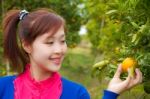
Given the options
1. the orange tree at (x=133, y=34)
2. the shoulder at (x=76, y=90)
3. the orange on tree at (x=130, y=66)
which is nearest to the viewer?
the orange on tree at (x=130, y=66)

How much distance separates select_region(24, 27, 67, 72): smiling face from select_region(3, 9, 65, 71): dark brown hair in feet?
0.10

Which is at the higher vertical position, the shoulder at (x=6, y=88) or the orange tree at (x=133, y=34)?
the orange tree at (x=133, y=34)

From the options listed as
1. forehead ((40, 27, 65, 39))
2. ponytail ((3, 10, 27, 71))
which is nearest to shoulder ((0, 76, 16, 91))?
ponytail ((3, 10, 27, 71))

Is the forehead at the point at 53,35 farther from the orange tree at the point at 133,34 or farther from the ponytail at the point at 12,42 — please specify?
the orange tree at the point at 133,34

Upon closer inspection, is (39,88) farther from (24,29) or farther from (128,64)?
(128,64)

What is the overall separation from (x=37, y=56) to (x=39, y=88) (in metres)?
0.18

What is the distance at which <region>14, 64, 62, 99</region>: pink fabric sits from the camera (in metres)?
2.73

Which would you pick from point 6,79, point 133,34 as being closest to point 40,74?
point 6,79

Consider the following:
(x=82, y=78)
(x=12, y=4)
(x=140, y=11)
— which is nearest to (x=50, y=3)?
(x=12, y=4)

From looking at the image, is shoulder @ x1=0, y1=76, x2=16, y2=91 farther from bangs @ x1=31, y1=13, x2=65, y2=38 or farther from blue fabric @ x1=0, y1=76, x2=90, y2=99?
bangs @ x1=31, y1=13, x2=65, y2=38

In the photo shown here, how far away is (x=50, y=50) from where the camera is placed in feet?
8.54

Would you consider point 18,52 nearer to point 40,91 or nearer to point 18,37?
point 18,37

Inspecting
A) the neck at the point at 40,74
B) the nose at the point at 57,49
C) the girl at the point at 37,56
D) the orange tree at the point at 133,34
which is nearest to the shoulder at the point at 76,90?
the girl at the point at 37,56

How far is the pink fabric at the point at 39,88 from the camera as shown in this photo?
107 inches
